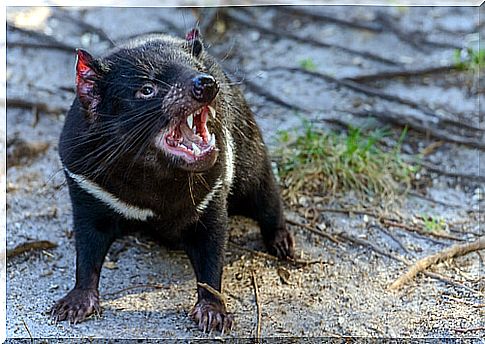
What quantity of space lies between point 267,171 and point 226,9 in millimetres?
2476

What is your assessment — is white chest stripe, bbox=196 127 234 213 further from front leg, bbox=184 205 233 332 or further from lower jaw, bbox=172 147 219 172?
lower jaw, bbox=172 147 219 172

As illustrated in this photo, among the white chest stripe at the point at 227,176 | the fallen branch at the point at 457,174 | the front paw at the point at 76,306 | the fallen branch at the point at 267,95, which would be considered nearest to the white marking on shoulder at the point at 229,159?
the white chest stripe at the point at 227,176

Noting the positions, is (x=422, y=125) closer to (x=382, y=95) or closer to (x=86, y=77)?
(x=382, y=95)

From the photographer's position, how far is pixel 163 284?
329 cm

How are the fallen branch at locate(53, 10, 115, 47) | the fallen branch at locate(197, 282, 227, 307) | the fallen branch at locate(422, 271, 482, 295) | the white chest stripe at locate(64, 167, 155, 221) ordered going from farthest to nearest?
the fallen branch at locate(53, 10, 115, 47) < the fallen branch at locate(422, 271, 482, 295) < the fallen branch at locate(197, 282, 227, 307) < the white chest stripe at locate(64, 167, 155, 221)

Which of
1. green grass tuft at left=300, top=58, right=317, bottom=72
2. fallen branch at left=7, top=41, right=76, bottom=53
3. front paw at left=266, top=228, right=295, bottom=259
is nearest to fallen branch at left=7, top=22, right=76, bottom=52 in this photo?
fallen branch at left=7, top=41, right=76, bottom=53

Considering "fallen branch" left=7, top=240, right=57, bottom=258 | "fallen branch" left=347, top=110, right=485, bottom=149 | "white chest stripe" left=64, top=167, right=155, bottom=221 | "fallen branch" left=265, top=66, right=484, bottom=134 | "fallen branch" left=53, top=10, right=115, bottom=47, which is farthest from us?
"fallen branch" left=53, top=10, right=115, bottom=47

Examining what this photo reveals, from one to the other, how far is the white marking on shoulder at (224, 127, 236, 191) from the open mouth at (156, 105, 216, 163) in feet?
1.13

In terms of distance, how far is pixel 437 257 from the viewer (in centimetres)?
351

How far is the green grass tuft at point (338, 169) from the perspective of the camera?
4.00 m

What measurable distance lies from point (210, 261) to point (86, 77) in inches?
30.2

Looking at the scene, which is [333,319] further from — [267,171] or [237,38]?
[237,38]

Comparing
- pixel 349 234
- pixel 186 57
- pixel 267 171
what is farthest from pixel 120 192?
pixel 349 234

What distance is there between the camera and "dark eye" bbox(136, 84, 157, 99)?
2618mm
